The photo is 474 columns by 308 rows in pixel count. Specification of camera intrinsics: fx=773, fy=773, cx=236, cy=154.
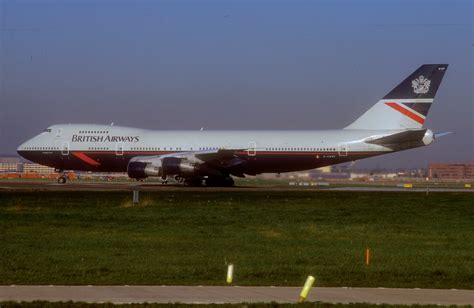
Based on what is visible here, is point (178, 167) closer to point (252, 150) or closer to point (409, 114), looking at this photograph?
point (252, 150)

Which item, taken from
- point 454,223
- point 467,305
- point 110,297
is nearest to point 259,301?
point 110,297

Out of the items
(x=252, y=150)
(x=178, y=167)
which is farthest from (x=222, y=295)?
(x=252, y=150)

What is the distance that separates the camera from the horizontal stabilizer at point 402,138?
5219 centimetres

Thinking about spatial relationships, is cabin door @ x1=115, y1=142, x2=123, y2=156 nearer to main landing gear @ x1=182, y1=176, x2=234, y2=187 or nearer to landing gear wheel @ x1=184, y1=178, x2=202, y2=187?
main landing gear @ x1=182, y1=176, x2=234, y2=187

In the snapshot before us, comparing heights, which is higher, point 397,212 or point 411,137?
point 411,137

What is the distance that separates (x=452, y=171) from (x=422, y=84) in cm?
7328

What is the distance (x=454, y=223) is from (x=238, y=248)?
35.1 feet

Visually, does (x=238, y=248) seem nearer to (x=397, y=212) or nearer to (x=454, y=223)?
(x=454, y=223)

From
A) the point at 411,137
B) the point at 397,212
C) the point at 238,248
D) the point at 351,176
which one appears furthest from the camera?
the point at 351,176

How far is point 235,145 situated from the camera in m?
55.1

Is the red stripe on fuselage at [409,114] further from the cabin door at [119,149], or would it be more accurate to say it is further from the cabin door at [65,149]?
the cabin door at [65,149]

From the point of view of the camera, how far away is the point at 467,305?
39.7 feet

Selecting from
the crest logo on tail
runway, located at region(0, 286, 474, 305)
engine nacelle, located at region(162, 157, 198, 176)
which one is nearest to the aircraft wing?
engine nacelle, located at region(162, 157, 198, 176)

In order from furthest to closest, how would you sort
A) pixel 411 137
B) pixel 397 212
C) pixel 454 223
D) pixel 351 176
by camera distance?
pixel 351 176 → pixel 411 137 → pixel 397 212 → pixel 454 223
